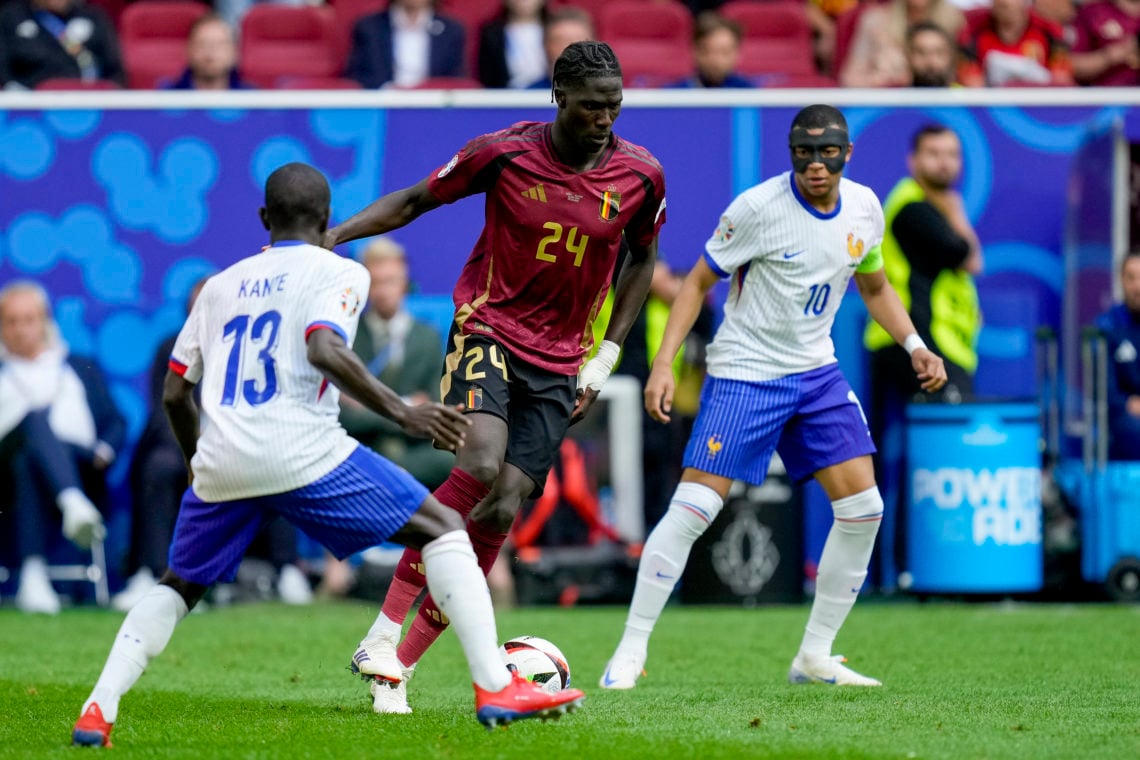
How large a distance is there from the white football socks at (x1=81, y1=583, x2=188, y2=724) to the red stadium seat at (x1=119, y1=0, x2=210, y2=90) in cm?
923

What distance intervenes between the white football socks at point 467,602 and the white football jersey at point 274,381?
43 centimetres

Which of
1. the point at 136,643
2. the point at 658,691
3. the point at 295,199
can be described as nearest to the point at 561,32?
the point at 658,691

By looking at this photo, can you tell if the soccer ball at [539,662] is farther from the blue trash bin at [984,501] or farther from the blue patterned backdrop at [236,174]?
the blue patterned backdrop at [236,174]

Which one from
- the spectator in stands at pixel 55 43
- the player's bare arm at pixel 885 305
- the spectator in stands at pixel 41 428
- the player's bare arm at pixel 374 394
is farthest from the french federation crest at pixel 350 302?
the spectator in stands at pixel 55 43

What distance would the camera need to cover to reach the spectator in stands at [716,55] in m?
12.9

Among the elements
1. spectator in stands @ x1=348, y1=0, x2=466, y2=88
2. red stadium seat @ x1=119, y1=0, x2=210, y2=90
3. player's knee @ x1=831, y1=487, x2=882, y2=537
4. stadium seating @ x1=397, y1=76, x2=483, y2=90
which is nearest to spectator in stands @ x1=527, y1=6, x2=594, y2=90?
stadium seating @ x1=397, y1=76, x2=483, y2=90

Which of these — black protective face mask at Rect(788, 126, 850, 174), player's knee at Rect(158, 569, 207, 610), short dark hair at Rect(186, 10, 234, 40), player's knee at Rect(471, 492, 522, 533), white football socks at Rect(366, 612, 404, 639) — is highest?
short dark hair at Rect(186, 10, 234, 40)

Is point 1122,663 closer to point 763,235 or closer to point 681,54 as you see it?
point 763,235

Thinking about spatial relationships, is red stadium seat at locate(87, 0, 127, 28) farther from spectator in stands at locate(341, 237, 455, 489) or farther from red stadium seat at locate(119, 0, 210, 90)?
spectator in stands at locate(341, 237, 455, 489)

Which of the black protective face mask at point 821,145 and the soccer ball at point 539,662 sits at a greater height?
the black protective face mask at point 821,145

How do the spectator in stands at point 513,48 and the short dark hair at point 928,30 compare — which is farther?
the spectator in stands at point 513,48

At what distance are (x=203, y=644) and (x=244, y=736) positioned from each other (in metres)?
3.89

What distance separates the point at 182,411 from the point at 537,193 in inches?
65.6

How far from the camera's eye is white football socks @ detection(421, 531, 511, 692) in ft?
17.9
